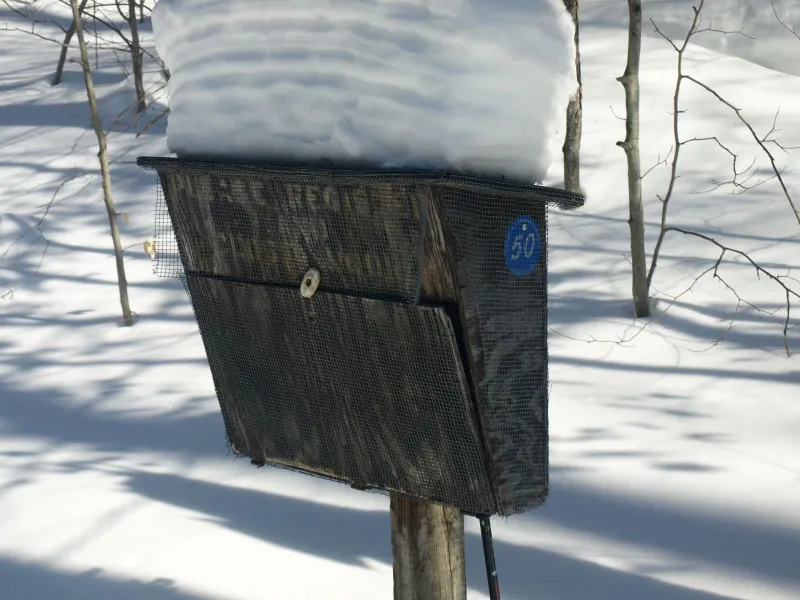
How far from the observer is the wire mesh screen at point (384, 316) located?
6.69ft

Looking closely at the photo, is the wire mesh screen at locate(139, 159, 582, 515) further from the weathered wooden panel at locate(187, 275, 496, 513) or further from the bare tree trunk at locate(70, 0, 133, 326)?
the bare tree trunk at locate(70, 0, 133, 326)

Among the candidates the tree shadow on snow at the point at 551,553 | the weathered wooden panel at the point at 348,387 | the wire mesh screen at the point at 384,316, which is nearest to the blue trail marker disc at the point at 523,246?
the wire mesh screen at the point at 384,316

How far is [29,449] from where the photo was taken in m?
5.91

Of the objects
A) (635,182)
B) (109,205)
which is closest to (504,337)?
(635,182)

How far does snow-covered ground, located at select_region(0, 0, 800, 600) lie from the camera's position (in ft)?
13.9

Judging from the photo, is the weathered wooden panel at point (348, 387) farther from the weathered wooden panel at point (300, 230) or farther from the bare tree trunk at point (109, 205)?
the bare tree trunk at point (109, 205)

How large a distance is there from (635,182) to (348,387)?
16.3ft

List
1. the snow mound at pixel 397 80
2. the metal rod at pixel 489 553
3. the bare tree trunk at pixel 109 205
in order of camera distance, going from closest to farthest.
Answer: the snow mound at pixel 397 80 → the metal rod at pixel 489 553 → the bare tree trunk at pixel 109 205

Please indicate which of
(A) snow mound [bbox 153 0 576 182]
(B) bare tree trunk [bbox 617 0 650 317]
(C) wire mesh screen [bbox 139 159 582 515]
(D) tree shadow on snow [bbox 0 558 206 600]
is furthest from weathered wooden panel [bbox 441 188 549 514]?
(B) bare tree trunk [bbox 617 0 650 317]

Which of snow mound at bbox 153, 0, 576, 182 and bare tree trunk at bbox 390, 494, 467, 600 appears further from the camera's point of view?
bare tree trunk at bbox 390, 494, 467, 600

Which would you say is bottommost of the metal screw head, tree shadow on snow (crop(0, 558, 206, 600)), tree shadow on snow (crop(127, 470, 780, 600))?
tree shadow on snow (crop(0, 558, 206, 600))

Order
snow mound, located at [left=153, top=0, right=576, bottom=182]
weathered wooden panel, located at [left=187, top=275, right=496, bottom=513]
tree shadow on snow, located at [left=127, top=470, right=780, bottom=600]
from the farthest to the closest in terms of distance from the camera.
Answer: tree shadow on snow, located at [left=127, top=470, right=780, bottom=600] → weathered wooden panel, located at [left=187, top=275, right=496, bottom=513] → snow mound, located at [left=153, top=0, right=576, bottom=182]

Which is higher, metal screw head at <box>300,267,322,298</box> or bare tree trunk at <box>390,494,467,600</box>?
metal screw head at <box>300,267,322,298</box>

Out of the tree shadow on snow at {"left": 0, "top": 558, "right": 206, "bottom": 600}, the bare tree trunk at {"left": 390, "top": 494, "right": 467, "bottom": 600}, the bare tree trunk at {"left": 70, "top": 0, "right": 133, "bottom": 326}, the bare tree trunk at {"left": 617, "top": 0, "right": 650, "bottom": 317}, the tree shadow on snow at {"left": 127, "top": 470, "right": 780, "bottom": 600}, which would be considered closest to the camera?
the bare tree trunk at {"left": 390, "top": 494, "right": 467, "bottom": 600}
